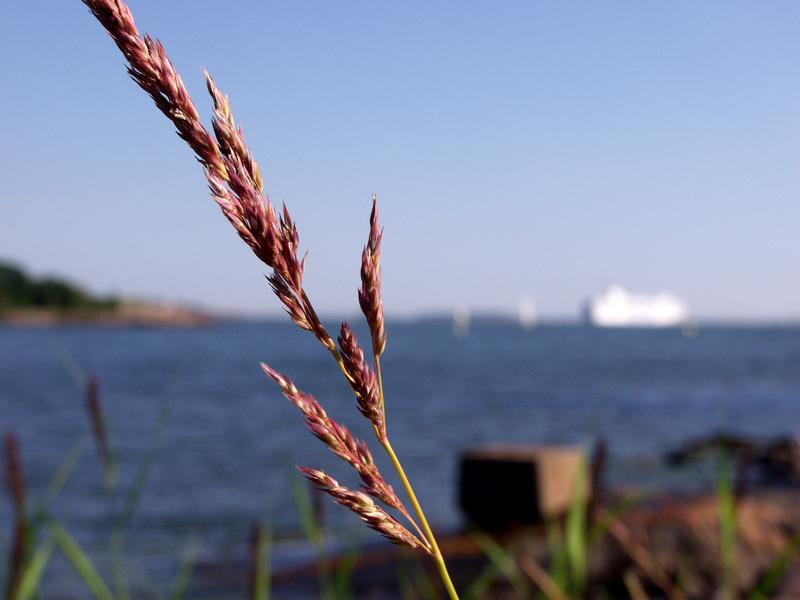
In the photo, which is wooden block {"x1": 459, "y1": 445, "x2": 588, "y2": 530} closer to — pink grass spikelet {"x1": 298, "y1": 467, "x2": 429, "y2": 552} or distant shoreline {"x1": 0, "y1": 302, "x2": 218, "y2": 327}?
pink grass spikelet {"x1": 298, "y1": 467, "x2": 429, "y2": 552}

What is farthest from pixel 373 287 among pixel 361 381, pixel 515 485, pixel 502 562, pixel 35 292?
pixel 35 292

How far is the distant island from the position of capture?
12000cm

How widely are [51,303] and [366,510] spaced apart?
133819 millimetres

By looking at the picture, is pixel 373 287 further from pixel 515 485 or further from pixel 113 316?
pixel 113 316

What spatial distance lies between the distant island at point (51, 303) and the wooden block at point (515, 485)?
117 m

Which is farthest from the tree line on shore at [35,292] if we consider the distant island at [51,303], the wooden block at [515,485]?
the wooden block at [515,485]

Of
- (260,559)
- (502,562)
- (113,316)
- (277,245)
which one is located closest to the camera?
(277,245)

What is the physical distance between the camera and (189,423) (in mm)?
33438

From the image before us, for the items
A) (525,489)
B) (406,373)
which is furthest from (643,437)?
(406,373)

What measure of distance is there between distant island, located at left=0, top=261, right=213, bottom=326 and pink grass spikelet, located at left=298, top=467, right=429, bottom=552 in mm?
125769

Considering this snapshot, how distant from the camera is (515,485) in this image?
10.3m

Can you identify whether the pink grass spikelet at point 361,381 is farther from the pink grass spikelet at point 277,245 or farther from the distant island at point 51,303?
the distant island at point 51,303

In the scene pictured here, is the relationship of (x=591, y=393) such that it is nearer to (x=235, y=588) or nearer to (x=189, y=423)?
(x=189, y=423)

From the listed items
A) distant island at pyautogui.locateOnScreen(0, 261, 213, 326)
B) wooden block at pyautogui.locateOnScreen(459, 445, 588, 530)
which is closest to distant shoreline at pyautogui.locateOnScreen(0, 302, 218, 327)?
distant island at pyautogui.locateOnScreen(0, 261, 213, 326)
